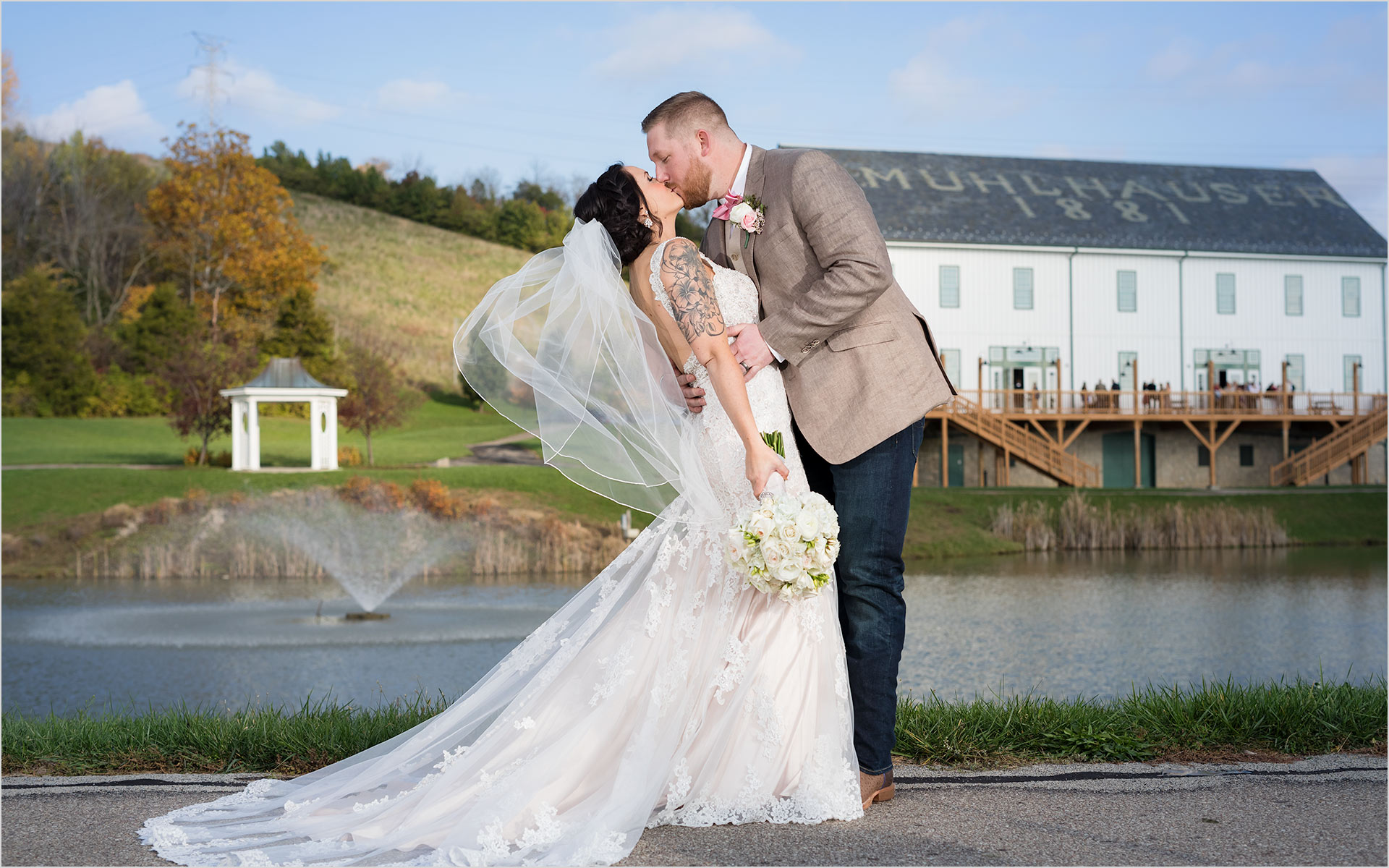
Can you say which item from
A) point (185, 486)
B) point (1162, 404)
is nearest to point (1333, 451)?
point (1162, 404)

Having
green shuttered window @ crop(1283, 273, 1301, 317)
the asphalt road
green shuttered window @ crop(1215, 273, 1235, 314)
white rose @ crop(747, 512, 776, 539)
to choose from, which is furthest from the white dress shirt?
green shuttered window @ crop(1283, 273, 1301, 317)

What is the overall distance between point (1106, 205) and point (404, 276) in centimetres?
3666

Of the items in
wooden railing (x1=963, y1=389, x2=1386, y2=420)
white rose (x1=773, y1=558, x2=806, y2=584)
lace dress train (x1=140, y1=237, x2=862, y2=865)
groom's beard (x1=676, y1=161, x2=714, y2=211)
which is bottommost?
lace dress train (x1=140, y1=237, x2=862, y2=865)

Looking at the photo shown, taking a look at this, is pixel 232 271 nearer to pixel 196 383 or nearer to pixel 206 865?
pixel 196 383

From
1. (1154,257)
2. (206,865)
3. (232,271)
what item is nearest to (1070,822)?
(206,865)

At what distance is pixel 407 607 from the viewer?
48.6ft

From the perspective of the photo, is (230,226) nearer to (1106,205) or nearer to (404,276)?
(404,276)

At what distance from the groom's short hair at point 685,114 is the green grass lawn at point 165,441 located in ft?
82.8

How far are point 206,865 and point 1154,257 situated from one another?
1374 inches

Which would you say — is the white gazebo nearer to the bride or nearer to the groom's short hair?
the bride

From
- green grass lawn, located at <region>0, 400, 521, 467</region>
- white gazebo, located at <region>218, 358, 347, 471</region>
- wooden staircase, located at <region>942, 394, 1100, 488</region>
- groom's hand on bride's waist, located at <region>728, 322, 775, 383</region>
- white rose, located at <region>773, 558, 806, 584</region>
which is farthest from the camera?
wooden staircase, located at <region>942, 394, 1100, 488</region>

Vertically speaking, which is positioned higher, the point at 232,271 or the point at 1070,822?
the point at 232,271

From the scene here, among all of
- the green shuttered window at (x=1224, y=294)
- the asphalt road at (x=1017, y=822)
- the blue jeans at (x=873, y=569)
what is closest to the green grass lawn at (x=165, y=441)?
the green shuttered window at (x=1224, y=294)

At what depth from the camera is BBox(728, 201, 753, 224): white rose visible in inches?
150
